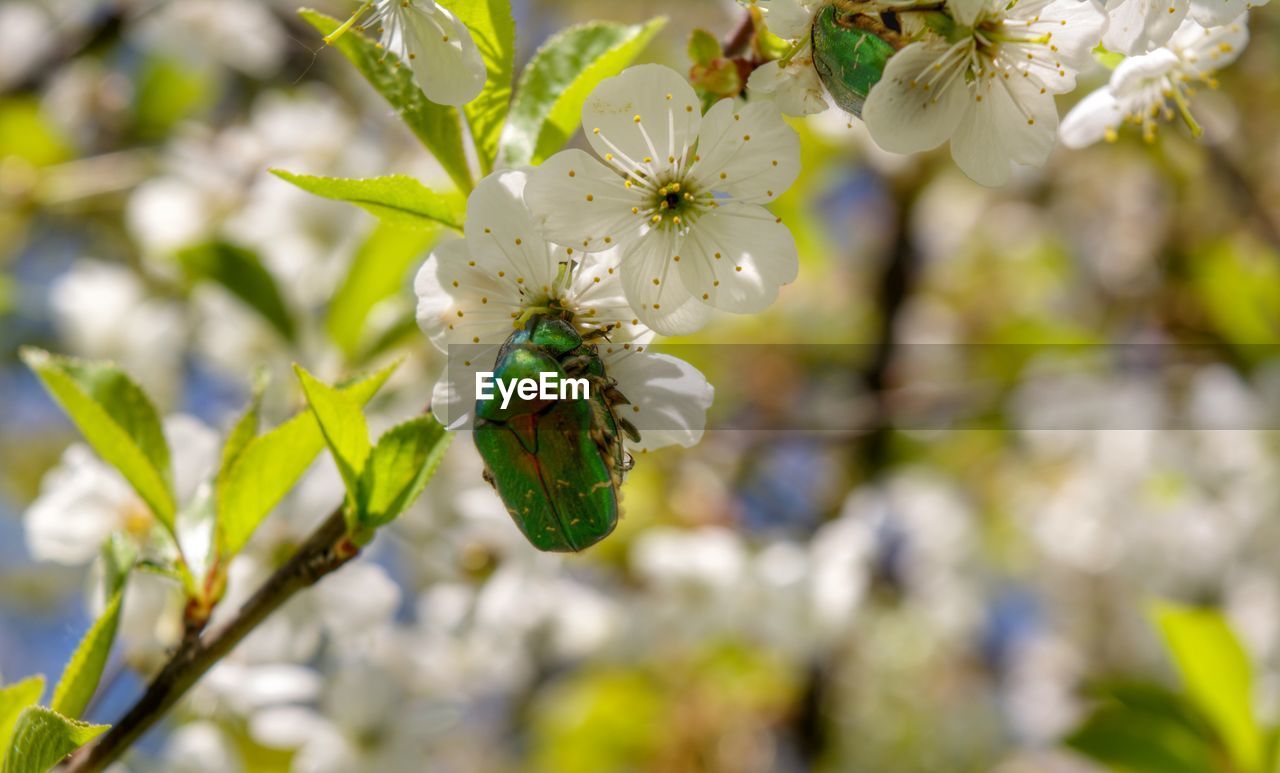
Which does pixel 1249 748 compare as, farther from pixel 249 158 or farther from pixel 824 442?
pixel 249 158

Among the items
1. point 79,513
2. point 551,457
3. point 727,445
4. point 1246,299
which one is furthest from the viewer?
point 727,445

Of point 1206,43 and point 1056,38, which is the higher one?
point 1206,43

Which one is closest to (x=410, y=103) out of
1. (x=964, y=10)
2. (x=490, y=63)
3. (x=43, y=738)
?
(x=490, y=63)

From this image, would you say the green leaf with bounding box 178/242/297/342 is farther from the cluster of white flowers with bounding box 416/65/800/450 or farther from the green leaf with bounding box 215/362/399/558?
the cluster of white flowers with bounding box 416/65/800/450

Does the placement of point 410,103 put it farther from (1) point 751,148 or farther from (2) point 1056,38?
(2) point 1056,38

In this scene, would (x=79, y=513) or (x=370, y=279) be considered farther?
(x=370, y=279)

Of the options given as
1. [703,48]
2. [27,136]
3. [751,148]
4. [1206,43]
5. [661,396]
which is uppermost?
[27,136]

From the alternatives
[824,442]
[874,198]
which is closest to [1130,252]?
[874,198]
